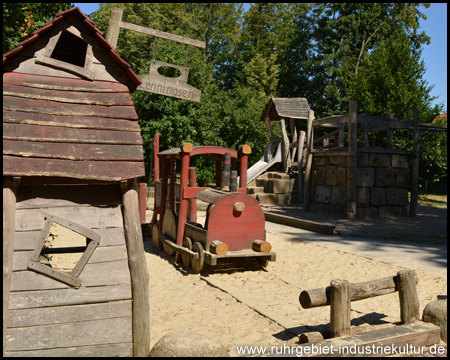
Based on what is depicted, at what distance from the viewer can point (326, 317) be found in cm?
607

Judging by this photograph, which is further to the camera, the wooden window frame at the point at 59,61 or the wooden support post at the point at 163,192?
the wooden support post at the point at 163,192

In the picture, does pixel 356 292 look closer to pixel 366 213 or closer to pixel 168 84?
pixel 168 84

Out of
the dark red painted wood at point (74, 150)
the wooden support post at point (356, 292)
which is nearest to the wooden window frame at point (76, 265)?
the dark red painted wood at point (74, 150)

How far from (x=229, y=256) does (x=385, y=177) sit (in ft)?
29.3

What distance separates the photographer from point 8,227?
14.1ft

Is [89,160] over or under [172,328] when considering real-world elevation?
over

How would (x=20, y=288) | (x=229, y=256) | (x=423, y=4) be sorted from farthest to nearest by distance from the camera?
(x=423, y=4) → (x=229, y=256) → (x=20, y=288)

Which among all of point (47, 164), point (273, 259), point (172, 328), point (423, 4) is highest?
point (423, 4)

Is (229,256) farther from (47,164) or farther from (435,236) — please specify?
(435,236)

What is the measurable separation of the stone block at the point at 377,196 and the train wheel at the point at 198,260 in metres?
8.42

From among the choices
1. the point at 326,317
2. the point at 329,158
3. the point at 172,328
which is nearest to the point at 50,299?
the point at 172,328

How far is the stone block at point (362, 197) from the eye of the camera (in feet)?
47.9

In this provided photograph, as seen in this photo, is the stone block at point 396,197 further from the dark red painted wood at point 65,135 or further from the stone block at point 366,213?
the dark red painted wood at point 65,135

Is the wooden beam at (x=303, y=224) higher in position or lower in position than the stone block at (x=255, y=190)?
lower
